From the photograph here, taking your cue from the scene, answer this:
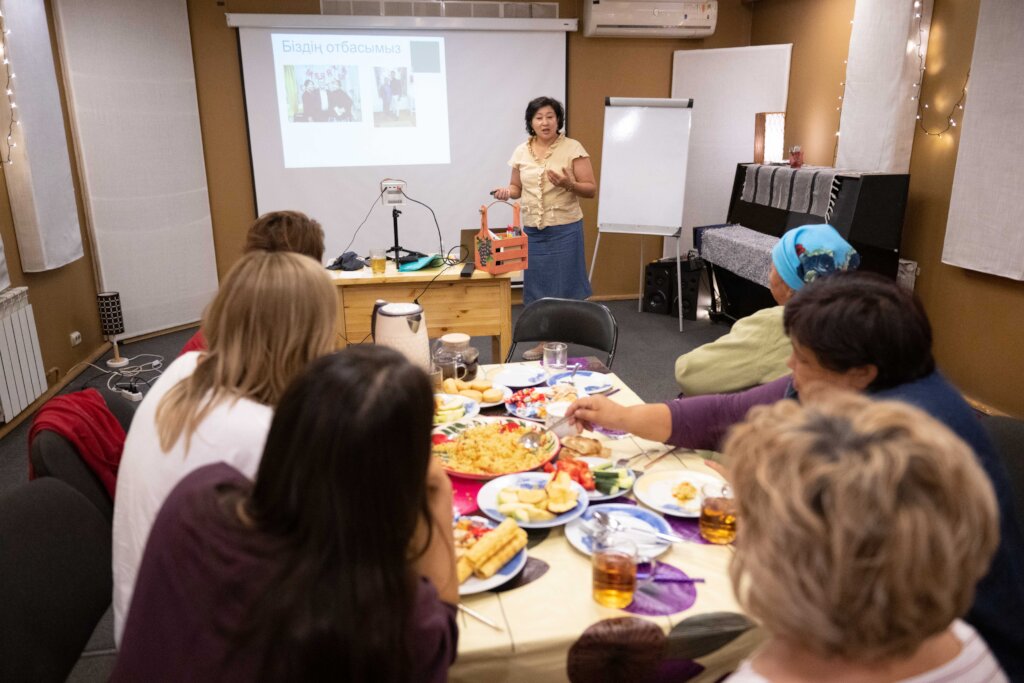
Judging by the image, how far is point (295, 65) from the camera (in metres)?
5.12

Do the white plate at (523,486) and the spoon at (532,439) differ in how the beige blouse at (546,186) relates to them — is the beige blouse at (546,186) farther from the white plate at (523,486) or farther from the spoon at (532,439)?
the white plate at (523,486)

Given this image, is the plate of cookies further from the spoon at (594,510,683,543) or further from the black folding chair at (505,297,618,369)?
the black folding chair at (505,297,618,369)

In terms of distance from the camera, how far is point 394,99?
530cm

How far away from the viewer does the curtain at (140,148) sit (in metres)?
4.63

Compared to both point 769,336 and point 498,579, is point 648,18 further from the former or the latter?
point 498,579

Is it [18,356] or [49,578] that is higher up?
[49,578]

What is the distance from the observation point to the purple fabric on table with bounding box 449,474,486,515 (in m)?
1.40

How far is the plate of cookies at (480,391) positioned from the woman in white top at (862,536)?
1.27 metres

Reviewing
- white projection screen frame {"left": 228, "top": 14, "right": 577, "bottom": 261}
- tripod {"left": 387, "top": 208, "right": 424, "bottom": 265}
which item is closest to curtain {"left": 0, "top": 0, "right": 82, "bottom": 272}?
white projection screen frame {"left": 228, "top": 14, "right": 577, "bottom": 261}

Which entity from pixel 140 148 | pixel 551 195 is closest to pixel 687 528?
pixel 551 195

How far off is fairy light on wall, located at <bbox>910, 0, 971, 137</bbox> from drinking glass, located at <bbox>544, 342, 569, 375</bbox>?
2951mm

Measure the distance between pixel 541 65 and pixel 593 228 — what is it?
1396 mm

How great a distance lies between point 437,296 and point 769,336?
6.04ft

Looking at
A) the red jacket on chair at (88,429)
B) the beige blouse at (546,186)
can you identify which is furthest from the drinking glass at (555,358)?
the beige blouse at (546,186)
